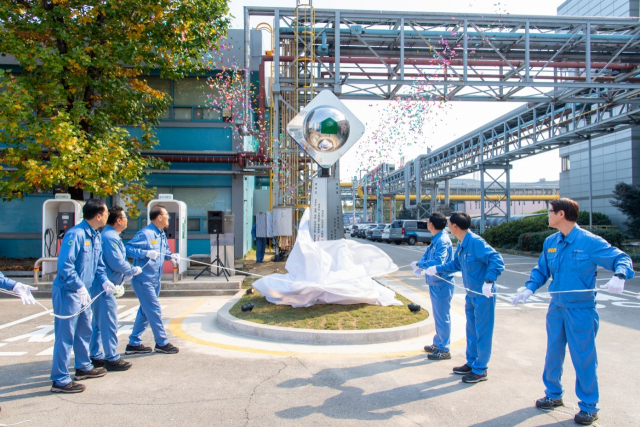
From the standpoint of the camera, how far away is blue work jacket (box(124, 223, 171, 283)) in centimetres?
627

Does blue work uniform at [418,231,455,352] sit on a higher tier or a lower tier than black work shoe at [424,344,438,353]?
higher

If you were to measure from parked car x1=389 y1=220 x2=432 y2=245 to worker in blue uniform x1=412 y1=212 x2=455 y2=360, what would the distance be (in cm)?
2634

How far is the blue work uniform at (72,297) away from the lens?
496 cm

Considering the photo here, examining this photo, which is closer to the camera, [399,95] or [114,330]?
[114,330]

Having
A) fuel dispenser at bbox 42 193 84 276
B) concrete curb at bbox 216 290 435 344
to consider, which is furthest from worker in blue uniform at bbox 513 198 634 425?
fuel dispenser at bbox 42 193 84 276

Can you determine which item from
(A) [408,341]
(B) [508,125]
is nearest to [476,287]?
(A) [408,341]

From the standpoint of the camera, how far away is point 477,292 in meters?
5.32

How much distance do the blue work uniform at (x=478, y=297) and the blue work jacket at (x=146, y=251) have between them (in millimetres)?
4010

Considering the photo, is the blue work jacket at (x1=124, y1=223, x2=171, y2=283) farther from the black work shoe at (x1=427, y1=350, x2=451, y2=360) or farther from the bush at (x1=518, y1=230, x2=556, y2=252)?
the bush at (x1=518, y1=230, x2=556, y2=252)

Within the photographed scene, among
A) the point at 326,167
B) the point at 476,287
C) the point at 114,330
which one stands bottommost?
the point at 114,330

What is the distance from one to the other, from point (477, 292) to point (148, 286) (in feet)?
13.8

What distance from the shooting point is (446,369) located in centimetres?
575

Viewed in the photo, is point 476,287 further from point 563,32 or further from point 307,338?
point 563,32

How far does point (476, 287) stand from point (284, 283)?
386 cm
